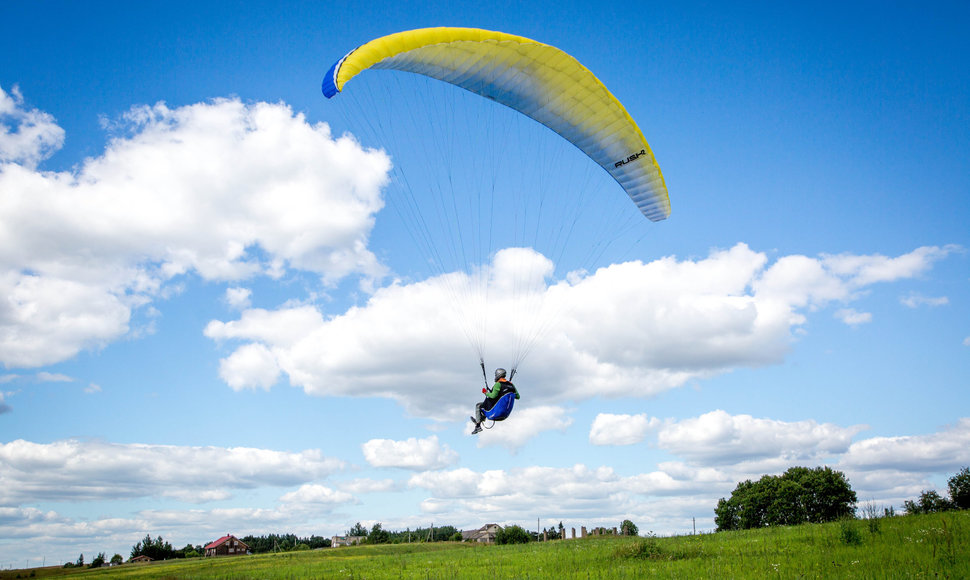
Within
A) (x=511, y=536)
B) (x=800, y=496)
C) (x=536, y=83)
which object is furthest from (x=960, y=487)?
(x=536, y=83)

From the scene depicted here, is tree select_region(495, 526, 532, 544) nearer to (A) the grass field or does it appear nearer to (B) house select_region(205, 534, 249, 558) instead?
(A) the grass field

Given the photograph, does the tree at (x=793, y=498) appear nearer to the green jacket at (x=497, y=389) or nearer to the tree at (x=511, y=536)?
the tree at (x=511, y=536)

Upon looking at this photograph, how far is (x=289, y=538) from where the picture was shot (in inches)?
3553

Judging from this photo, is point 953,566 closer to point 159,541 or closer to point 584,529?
point 584,529

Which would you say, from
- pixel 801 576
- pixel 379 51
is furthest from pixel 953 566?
pixel 379 51

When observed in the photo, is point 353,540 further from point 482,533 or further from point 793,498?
point 793,498

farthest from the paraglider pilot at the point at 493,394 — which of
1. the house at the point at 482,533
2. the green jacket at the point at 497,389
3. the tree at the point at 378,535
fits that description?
the house at the point at 482,533

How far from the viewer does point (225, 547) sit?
2717 inches

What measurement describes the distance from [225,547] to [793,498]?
59269mm

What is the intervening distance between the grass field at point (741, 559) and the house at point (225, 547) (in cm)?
5092

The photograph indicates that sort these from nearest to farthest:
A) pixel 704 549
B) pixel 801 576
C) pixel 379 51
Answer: pixel 801 576
pixel 379 51
pixel 704 549

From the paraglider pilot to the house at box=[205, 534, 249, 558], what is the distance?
6123 cm

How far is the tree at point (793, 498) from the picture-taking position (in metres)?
55.1

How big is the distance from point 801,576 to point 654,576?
2771 mm
